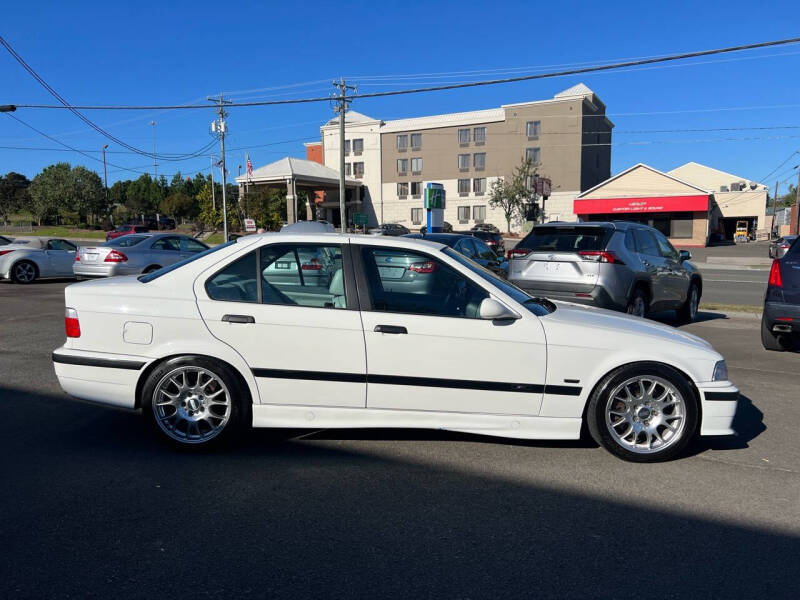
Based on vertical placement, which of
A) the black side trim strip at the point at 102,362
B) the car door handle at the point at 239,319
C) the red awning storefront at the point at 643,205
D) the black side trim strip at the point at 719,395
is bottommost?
the black side trim strip at the point at 719,395

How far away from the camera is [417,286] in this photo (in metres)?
4.61

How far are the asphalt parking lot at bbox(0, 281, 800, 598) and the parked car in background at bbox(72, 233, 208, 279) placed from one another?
11071 millimetres

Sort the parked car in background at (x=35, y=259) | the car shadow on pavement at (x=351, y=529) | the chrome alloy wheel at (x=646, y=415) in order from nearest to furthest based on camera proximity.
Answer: the car shadow on pavement at (x=351, y=529) → the chrome alloy wheel at (x=646, y=415) → the parked car in background at (x=35, y=259)

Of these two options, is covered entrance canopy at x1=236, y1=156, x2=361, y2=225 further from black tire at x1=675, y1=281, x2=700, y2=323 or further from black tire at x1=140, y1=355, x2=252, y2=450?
black tire at x1=140, y1=355, x2=252, y2=450

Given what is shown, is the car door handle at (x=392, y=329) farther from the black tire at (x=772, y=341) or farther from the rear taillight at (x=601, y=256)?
the black tire at (x=772, y=341)

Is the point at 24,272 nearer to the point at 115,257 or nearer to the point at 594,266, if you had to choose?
the point at 115,257

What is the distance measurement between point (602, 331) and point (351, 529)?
87.6 inches

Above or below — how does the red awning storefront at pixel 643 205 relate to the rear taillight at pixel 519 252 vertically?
above

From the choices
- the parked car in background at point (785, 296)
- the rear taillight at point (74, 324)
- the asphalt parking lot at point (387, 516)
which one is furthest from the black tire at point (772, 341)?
the rear taillight at point (74, 324)

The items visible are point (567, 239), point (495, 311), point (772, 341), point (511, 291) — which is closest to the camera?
point (495, 311)

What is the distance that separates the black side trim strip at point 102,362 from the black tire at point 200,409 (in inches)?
5.1

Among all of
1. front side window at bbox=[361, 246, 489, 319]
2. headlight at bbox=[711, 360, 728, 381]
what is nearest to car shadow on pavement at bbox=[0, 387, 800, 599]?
headlight at bbox=[711, 360, 728, 381]

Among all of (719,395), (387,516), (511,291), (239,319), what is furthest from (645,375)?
(239,319)

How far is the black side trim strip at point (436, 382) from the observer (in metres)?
4.38
